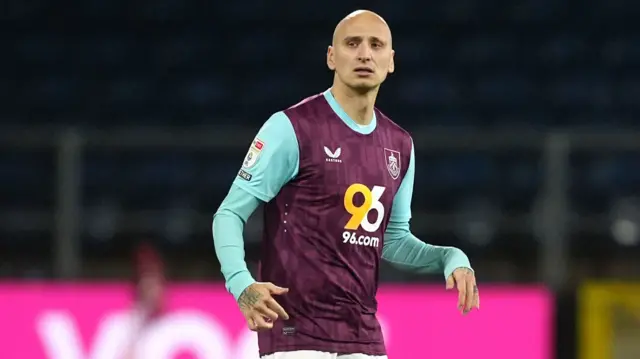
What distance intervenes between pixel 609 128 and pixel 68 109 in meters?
4.73

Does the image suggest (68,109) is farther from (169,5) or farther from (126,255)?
(126,255)

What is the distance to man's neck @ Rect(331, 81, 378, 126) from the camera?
3533mm

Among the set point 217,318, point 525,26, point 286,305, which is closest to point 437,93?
point 525,26

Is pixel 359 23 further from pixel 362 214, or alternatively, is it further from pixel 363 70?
pixel 362 214

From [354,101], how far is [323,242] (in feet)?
1.36

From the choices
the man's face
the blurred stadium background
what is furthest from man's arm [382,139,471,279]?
the blurred stadium background

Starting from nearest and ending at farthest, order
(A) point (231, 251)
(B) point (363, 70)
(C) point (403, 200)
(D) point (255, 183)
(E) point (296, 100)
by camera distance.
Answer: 1. (A) point (231, 251)
2. (D) point (255, 183)
3. (B) point (363, 70)
4. (C) point (403, 200)
5. (E) point (296, 100)

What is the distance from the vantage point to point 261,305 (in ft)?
10.1

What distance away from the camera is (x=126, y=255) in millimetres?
8594

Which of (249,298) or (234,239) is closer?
(249,298)

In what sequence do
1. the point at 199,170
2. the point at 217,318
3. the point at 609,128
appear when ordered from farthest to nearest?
the point at 609,128 < the point at 199,170 < the point at 217,318

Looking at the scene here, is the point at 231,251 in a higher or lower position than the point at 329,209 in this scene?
lower

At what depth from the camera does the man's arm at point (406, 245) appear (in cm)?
368

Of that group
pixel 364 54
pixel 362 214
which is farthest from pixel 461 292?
pixel 364 54
